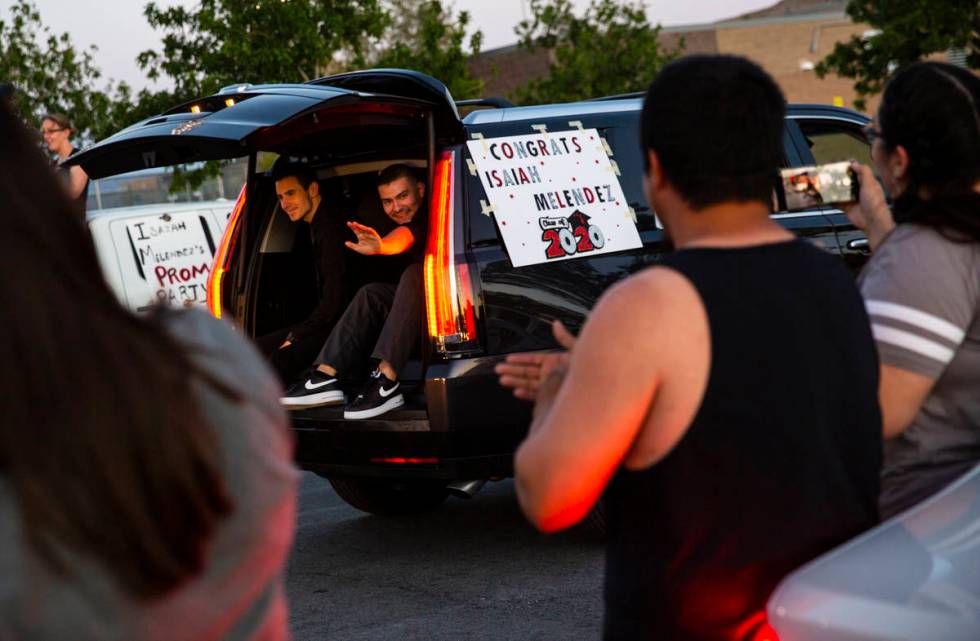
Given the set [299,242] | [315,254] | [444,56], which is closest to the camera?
[315,254]

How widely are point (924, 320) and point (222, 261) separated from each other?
5.11m

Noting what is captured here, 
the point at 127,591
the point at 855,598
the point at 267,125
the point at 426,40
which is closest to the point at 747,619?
the point at 855,598

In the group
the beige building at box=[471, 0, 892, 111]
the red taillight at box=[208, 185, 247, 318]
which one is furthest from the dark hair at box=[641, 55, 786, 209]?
the beige building at box=[471, 0, 892, 111]

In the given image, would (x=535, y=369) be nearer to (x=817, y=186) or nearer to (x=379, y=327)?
(x=817, y=186)

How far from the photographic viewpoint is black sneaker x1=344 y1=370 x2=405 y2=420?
5461mm

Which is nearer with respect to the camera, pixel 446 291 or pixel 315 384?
pixel 446 291

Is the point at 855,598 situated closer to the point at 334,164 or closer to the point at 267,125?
the point at 267,125

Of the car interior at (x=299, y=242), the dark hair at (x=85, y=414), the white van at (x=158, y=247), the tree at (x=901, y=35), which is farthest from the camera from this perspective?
the tree at (x=901, y=35)

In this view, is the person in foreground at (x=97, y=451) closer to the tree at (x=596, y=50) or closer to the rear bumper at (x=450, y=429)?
the rear bumper at (x=450, y=429)

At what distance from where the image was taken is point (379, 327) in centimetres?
621

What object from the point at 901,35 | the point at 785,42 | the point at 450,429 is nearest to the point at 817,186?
the point at 450,429

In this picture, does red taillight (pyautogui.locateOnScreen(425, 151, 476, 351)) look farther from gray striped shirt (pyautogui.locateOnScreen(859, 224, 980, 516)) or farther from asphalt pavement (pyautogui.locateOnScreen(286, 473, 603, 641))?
gray striped shirt (pyautogui.locateOnScreen(859, 224, 980, 516))

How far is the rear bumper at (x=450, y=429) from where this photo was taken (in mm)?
5289

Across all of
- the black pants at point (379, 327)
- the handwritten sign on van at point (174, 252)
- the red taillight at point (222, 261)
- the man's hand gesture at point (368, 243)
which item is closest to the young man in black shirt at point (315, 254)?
the red taillight at point (222, 261)
